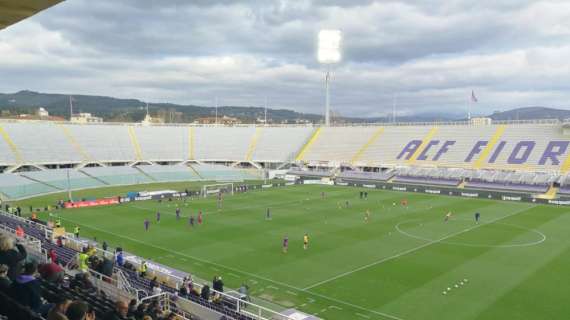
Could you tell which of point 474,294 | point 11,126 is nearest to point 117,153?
point 11,126

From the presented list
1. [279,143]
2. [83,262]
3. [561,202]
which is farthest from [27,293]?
[279,143]

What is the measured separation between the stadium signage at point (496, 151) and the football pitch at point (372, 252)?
15.7 meters

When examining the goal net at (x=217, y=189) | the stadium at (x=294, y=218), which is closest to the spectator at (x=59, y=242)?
the stadium at (x=294, y=218)

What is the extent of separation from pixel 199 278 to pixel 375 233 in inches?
611

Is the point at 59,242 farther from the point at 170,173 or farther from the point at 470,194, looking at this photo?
the point at 170,173

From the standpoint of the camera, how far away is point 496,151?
63781mm

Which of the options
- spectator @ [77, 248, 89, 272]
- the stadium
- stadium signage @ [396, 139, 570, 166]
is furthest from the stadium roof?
stadium signage @ [396, 139, 570, 166]

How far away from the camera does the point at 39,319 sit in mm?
5102

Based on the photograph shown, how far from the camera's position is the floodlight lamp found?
264ft

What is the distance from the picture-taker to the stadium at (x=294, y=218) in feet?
58.2

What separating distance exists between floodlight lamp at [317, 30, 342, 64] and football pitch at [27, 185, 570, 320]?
41.4 metres

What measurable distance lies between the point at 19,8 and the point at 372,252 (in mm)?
25015

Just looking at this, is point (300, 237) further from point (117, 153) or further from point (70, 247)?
point (117, 153)

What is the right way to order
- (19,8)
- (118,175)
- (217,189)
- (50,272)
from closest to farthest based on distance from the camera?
(19,8), (50,272), (217,189), (118,175)
